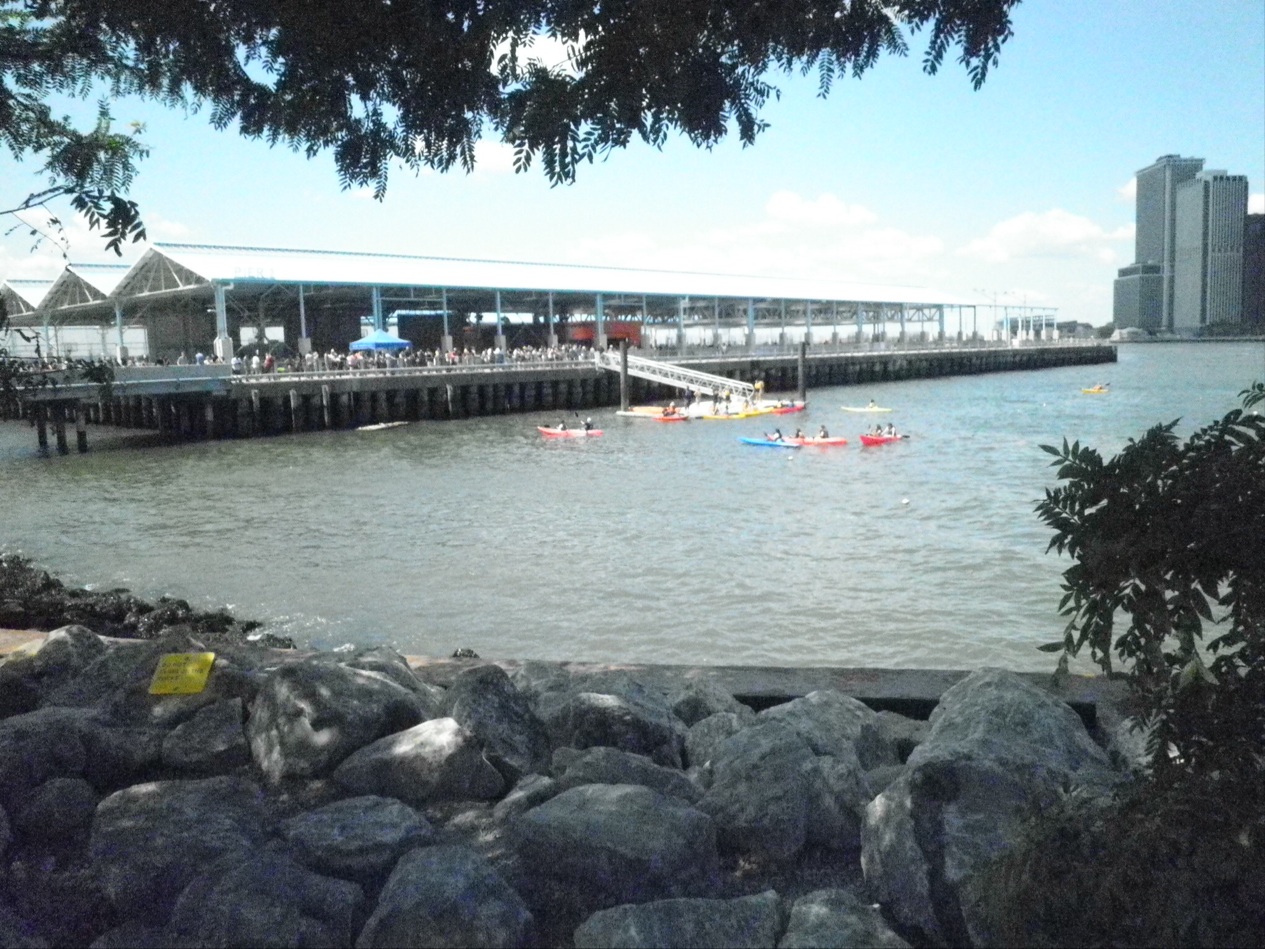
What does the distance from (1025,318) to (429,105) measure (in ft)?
451

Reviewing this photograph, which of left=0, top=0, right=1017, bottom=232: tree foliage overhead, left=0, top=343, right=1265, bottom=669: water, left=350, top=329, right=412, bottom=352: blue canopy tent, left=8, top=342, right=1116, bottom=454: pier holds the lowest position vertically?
left=0, top=343, right=1265, bottom=669: water

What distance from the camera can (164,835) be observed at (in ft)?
12.0

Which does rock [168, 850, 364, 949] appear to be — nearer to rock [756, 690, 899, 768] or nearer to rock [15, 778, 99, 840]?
rock [15, 778, 99, 840]

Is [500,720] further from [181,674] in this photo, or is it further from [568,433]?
[568,433]

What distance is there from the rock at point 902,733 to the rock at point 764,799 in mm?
829

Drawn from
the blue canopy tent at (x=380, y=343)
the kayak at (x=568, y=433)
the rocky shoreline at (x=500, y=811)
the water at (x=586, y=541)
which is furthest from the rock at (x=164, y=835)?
the blue canopy tent at (x=380, y=343)

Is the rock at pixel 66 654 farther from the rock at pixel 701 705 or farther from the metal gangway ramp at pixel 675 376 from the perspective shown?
the metal gangway ramp at pixel 675 376

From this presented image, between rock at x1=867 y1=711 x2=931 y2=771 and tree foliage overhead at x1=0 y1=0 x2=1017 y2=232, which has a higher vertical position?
tree foliage overhead at x1=0 y1=0 x2=1017 y2=232

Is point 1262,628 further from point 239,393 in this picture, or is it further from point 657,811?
point 239,393

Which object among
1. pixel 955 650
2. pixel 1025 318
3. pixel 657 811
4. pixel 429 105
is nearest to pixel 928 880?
pixel 657 811

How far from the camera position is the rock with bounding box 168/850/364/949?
3148mm

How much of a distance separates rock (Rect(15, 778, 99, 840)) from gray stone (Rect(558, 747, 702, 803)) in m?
1.80

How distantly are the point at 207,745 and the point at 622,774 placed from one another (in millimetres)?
1847

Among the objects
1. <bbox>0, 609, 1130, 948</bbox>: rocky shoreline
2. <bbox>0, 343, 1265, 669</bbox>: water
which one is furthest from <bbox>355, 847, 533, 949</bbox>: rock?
<bbox>0, 343, 1265, 669</bbox>: water
